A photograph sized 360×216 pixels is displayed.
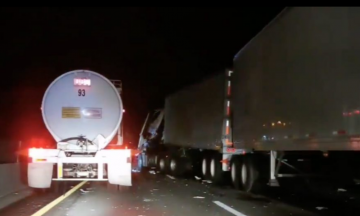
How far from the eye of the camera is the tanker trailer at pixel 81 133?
1475cm

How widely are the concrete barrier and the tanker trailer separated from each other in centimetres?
79

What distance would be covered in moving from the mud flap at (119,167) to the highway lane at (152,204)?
0.54m

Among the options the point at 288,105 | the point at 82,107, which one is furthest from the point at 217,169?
the point at 288,105

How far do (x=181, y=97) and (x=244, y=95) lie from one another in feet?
32.4

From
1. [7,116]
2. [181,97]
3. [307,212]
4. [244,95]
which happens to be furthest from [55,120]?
[7,116]

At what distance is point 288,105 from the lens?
12.8m

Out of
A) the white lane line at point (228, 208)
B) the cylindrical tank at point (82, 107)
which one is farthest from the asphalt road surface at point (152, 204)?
the cylindrical tank at point (82, 107)

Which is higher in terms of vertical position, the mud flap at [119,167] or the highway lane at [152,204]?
the mud flap at [119,167]

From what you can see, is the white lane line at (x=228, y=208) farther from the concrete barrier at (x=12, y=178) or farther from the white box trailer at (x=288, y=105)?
the concrete barrier at (x=12, y=178)

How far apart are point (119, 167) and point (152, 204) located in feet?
6.29

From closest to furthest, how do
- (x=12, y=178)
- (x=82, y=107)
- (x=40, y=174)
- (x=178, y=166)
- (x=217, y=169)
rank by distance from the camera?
(x=40, y=174) < (x=82, y=107) < (x=12, y=178) < (x=217, y=169) < (x=178, y=166)

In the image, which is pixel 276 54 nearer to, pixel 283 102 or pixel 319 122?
pixel 283 102

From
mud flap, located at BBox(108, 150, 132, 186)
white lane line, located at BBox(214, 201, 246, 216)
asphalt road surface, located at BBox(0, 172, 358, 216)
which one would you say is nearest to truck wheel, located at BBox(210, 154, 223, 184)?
asphalt road surface, located at BBox(0, 172, 358, 216)

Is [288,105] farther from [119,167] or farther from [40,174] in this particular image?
[40,174]
